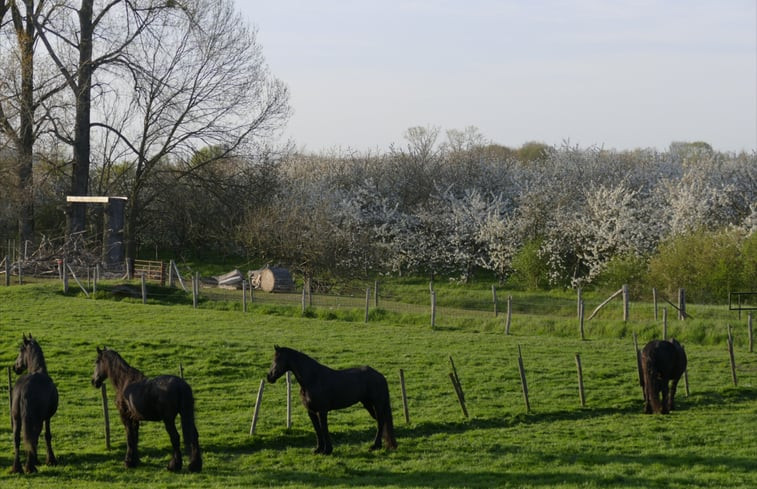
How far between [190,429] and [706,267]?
1284 inches

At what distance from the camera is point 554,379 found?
23.8 metres

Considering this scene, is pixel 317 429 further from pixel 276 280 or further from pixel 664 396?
pixel 276 280

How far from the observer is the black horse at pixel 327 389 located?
623 inches

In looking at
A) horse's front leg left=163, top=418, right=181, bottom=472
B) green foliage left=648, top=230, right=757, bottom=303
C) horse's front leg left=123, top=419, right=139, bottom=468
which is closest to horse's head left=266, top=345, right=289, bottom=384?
horse's front leg left=163, top=418, right=181, bottom=472

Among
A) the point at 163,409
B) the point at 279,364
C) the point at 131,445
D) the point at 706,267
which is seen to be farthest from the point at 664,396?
the point at 706,267

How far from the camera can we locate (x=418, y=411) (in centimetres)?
1973

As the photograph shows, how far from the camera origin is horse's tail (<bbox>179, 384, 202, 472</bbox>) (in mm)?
14570

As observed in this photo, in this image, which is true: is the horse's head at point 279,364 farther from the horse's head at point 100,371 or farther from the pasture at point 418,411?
the horse's head at point 100,371

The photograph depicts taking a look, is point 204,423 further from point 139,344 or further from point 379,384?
point 139,344

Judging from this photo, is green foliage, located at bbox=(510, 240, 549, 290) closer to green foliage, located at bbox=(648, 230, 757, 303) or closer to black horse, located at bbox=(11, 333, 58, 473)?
green foliage, located at bbox=(648, 230, 757, 303)

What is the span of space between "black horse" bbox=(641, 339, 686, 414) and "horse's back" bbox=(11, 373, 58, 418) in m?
11.6

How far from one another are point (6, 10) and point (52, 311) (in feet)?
66.0

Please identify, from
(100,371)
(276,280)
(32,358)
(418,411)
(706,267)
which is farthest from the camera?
(276,280)

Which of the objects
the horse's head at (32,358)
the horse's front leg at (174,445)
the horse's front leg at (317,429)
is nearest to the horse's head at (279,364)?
the horse's front leg at (317,429)
